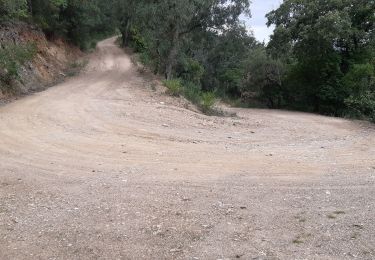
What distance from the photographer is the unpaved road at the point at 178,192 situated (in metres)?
5.05

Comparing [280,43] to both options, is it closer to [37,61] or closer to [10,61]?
[37,61]

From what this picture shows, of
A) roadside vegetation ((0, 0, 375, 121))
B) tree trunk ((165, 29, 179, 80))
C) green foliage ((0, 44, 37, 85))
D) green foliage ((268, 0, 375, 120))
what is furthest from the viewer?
tree trunk ((165, 29, 179, 80))

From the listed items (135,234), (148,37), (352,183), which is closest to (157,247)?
(135,234)

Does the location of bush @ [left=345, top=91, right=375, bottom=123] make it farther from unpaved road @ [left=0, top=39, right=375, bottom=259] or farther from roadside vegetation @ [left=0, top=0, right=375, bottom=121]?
unpaved road @ [left=0, top=39, right=375, bottom=259]

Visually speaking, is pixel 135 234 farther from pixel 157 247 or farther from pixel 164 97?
pixel 164 97

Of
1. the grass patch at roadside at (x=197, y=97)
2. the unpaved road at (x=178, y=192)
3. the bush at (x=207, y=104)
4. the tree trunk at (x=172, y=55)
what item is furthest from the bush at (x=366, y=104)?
the tree trunk at (x=172, y=55)

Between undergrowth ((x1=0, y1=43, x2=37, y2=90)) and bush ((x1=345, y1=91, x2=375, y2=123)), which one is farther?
bush ((x1=345, y1=91, x2=375, y2=123))

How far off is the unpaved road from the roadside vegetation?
7313 mm

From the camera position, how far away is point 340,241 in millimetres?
5059

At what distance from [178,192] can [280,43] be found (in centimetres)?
2082

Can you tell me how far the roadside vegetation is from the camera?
21.6 metres

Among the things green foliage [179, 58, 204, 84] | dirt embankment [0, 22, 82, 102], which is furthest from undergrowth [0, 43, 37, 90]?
green foliage [179, 58, 204, 84]

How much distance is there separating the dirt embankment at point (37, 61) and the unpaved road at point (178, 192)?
22.3 ft

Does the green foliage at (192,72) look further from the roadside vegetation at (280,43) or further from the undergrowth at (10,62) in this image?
the undergrowth at (10,62)
